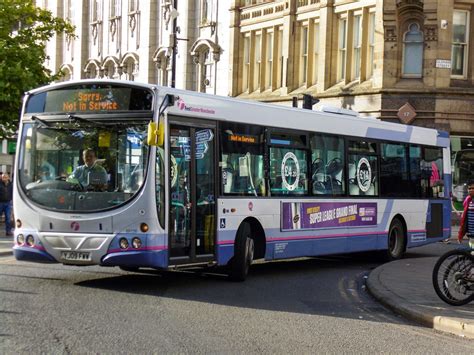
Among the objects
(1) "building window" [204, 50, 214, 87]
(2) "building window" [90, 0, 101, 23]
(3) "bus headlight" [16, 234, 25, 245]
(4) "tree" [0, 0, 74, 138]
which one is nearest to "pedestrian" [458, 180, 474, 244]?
(3) "bus headlight" [16, 234, 25, 245]

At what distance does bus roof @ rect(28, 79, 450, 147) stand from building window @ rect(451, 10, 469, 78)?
14337 mm

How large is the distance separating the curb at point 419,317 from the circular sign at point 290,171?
2632 millimetres

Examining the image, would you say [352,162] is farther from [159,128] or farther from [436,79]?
[436,79]

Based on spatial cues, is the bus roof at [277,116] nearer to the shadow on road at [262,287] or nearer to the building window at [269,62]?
the shadow on road at [262,287]

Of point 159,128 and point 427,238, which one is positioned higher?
point 159,128

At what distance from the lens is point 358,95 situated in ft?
112

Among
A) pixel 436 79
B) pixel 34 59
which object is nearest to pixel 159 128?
pixel 34 59

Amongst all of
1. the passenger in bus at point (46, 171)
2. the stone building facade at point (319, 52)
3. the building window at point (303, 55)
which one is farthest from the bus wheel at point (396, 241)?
Result: the building window at point (303, 55)

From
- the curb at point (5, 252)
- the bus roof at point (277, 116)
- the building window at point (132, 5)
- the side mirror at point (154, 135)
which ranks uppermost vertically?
the building window at point (132, 5)

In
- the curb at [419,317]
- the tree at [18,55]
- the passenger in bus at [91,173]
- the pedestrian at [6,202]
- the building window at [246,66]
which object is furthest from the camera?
the building window at [246,66]

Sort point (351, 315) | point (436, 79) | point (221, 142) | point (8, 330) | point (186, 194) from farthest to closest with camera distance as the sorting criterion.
→ point (436, 79) → point (221, 142) → point (186, 194) → point (351, 315) → point (8, 330)

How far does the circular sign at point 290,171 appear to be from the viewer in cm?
1473

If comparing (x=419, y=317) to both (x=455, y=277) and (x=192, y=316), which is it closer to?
(x=455, y=277)

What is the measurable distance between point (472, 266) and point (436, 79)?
75.7ft
